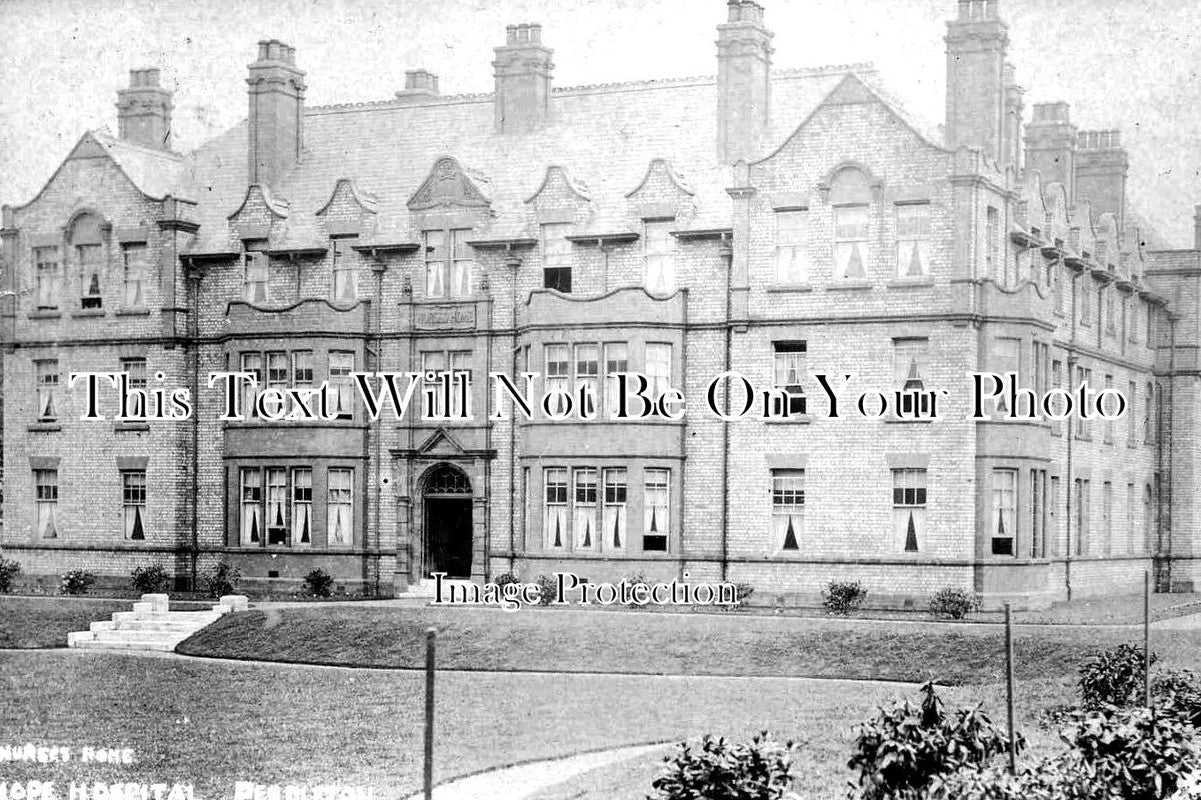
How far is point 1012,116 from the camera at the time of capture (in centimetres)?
3444

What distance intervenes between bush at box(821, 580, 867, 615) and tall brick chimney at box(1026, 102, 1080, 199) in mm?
15012

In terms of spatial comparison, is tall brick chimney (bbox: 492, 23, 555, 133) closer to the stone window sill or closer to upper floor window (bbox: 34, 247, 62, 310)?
the stone window sill

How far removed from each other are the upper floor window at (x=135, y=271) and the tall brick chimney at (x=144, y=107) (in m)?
6.78

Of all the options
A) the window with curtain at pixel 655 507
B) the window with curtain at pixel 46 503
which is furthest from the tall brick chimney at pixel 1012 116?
the window with curtain at pixel 46 503

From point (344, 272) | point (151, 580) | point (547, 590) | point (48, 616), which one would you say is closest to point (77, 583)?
point (151, 580)

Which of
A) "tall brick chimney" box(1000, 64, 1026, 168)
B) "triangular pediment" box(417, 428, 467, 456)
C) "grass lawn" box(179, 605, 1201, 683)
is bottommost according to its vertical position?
"grass lawn" box(179, 605, 1201, 683)

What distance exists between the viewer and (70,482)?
36281mm

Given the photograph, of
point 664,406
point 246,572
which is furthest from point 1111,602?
point 246,572

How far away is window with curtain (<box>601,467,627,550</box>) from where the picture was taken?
32.9 m

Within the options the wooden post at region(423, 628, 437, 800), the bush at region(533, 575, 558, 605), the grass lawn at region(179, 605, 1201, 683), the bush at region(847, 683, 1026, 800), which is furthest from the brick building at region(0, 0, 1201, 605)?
the wooden post at region(423, 628, 437, 800)

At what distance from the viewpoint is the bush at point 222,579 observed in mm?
34219

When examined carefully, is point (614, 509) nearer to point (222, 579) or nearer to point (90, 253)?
point (222, 579)

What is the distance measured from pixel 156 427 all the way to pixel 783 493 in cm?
1470

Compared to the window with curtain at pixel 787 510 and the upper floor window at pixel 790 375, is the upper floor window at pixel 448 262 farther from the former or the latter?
the window with curtain at pixel 787 510
